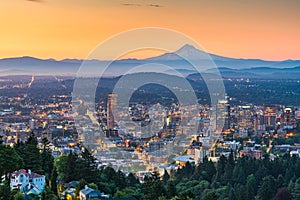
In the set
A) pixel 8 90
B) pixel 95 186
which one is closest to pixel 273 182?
pixel 95 186

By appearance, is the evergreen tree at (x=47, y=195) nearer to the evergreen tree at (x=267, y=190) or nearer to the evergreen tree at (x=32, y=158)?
the evergreen tree at (x=32, y=158)

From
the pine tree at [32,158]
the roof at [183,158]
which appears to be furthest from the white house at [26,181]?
the roof at [183,158]

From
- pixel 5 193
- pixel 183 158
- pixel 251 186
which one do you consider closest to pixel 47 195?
pixel 5 193

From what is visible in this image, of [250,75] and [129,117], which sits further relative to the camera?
[250,75]

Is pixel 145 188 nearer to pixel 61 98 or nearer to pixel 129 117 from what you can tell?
pixel 129 117

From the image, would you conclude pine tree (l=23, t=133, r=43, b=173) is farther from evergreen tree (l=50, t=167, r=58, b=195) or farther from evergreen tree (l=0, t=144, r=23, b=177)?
evergreen tree (l=0, t=144, r=23, b=177)

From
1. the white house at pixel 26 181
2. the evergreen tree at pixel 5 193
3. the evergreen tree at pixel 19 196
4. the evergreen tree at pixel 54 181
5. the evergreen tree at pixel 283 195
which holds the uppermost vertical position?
the evergreen tree at pixel 5 193
